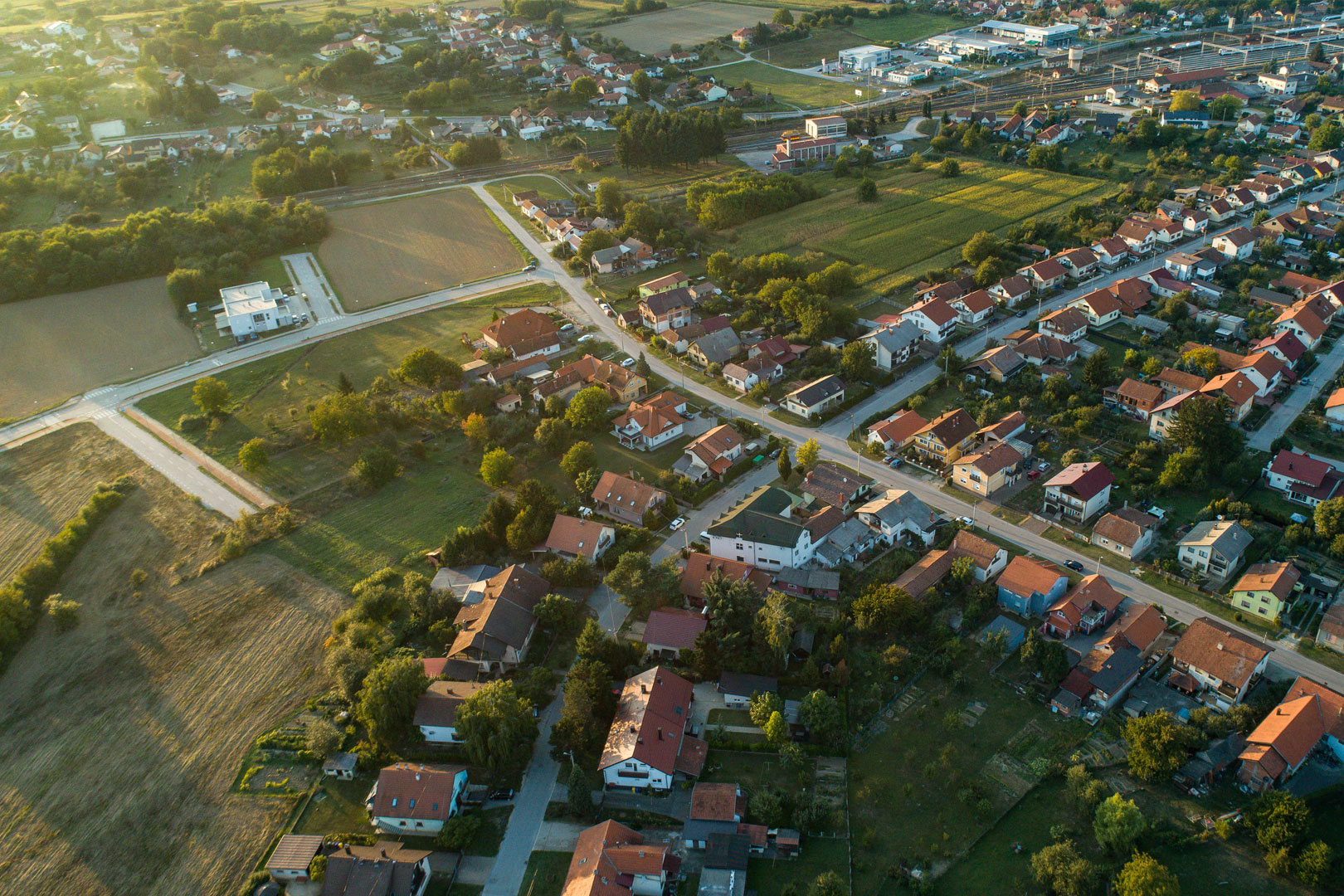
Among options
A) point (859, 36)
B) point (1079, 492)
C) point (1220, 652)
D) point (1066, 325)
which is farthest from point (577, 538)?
point (859, 36)

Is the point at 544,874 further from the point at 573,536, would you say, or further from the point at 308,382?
the point at 308,382

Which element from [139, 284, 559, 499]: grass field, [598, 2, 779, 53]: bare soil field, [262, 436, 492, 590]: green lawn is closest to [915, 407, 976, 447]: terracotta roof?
[262, 436, 492, 590]: green lawn

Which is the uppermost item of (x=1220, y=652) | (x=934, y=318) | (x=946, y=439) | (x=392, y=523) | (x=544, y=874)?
(x=934, y=318)

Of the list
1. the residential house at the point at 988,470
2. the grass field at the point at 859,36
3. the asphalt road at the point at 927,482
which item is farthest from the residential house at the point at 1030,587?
the grass field at the point at 859,36

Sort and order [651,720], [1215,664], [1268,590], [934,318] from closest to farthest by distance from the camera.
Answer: [651,720] < [1215,664] < [1268,590] < [934,318]

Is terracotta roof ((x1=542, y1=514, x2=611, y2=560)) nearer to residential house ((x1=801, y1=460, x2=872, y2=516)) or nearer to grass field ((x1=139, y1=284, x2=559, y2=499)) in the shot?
residential house ((x1=801, y1=460, x2=872, y2=516))

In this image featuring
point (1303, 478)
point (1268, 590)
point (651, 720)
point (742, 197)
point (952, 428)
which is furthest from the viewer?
point (742, 197)

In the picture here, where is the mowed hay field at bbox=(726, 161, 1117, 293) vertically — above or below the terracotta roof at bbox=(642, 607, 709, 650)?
above

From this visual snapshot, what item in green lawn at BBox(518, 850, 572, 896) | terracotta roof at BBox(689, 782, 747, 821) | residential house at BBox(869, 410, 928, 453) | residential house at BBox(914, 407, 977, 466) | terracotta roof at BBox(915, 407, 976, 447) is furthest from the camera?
residential house at BBox(869, 410, 928, 453)
